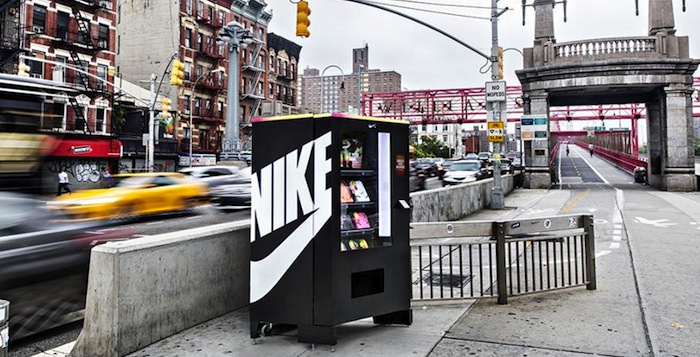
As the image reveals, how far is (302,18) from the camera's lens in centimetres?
1278

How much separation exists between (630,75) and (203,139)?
3541 cm

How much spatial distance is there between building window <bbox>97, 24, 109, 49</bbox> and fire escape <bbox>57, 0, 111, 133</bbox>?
139 mm

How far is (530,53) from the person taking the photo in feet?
100

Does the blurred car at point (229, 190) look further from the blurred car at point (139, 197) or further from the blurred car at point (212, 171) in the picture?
the blurred car at point (212, 171)

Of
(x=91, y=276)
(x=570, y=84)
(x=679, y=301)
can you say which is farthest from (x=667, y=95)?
(x=91, y=276)

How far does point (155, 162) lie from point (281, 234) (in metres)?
40.3

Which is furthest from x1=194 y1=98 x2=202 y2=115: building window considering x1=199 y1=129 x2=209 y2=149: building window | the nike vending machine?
the nike vending machine

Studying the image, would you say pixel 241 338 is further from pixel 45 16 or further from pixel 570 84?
pixel 45 16

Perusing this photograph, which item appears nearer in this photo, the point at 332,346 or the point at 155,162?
the point at 332,346

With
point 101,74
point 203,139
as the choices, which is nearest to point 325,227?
point 101,74

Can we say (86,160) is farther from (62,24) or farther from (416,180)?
(416,180)

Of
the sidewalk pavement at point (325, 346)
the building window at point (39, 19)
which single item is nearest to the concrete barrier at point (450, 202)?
the sidewalk pavement at point (325, 346)

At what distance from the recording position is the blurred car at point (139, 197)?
12203 millimetres

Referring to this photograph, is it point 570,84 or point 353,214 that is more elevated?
point 570,84
